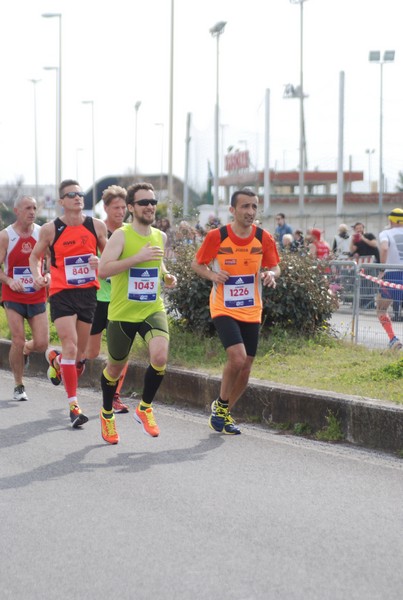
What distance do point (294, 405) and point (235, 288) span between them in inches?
40.9

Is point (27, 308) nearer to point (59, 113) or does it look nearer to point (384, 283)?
point (384, 283)

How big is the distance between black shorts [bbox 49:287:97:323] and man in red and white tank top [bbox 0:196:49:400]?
107cm

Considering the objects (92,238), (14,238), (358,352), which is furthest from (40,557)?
(358,352)

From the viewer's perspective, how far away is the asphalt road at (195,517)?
456cm

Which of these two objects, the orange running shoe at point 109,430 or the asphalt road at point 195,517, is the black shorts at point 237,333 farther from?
the orange running shoe at point 109,430

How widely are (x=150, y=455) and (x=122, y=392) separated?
3197 mm

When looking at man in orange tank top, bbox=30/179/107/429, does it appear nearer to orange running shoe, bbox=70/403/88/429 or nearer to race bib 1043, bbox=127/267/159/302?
orange running shoe, bbox=70/403/88/429

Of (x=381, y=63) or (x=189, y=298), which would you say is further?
(x=381, y=63)

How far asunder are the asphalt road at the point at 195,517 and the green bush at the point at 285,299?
281cm

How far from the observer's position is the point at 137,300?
7891mm

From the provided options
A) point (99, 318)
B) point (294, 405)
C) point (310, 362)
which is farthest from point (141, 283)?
point (310, 362)

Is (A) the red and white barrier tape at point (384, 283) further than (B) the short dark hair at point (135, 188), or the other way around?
(A) the red and white barrier tape at point (384, 283)

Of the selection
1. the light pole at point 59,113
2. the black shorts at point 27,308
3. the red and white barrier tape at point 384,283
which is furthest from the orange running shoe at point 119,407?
the light pole at point 59,113

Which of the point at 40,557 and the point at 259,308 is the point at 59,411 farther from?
the point at 40,557
